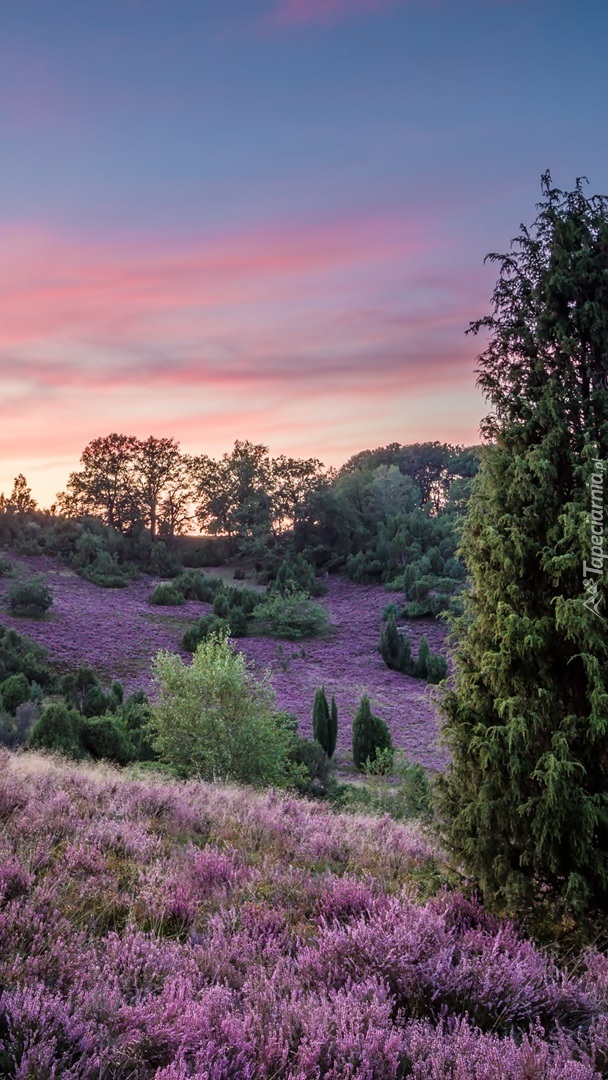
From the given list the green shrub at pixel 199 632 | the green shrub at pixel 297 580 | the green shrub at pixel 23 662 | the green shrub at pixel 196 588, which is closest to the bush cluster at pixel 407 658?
the green shrub at pixel 199 632

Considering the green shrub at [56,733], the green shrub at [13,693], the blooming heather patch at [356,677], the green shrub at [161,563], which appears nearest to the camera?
the green shrub at [56,733]

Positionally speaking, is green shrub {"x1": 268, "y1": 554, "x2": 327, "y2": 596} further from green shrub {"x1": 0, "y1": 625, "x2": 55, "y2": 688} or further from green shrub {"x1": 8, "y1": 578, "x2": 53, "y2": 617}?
green shrub {"x1": 0, "y1": 625, "x2": 55, "y2": 688}

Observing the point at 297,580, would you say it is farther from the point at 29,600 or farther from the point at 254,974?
the point at 254,974

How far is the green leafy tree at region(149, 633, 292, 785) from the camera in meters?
15.8

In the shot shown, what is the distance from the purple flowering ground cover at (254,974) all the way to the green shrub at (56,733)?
8837 millimetres

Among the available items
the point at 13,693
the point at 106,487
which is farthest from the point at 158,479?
the point at 13,693

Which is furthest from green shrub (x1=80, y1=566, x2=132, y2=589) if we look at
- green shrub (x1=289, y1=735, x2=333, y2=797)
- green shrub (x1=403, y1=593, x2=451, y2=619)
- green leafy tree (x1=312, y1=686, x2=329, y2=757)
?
green shrub (x1=289, y1=735, x2=333, y2=797)

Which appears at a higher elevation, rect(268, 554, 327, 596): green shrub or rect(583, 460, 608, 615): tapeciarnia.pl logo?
rect(583, 460, 608, 615): tapeciarnia.pl logo

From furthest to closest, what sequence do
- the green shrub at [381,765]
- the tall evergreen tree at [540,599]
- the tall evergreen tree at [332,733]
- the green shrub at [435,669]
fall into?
1. the green shrub at [435,669]
2. the tall evergreen tree at [332,733]
3. the green shrub at [381,765]
4. the tall evergreen tree at [540,599]

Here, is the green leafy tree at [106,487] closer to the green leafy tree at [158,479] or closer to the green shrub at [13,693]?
the green leafy tree at [158,479]

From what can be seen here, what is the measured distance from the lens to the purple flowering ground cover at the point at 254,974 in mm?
2514

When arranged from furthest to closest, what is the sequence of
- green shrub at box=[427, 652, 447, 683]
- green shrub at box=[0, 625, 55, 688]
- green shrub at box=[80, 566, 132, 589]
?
green shrub at box=[80, 566, 132, 589], green shrub at box=[427, 652, 447, 683], green shrub at box=[0, 625, 55, 688]

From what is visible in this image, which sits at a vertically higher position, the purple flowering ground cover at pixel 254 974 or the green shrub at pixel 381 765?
the purple flowering ground cover at pixel 254 974

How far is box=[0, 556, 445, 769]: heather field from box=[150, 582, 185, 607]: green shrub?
0.77 m
